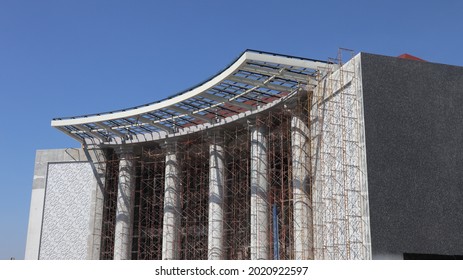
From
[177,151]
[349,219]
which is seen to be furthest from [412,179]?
[177,151]

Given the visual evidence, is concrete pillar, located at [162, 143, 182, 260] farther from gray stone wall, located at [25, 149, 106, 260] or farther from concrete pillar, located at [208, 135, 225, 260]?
gray stone wall, located at [25, 149, 106, 260]

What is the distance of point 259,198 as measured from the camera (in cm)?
3597

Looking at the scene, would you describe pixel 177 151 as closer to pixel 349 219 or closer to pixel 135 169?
pixel 135 169

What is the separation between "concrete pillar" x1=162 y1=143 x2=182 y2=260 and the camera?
41469 millimetres

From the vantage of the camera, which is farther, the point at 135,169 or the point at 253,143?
the point at 135,169

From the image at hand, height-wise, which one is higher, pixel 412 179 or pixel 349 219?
pixel 412 179

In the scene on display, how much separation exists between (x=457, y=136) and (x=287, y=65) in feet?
29.7

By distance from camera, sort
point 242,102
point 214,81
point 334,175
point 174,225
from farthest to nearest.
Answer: point 174,225 → point 242,102 → point 214,81 → point 334,175

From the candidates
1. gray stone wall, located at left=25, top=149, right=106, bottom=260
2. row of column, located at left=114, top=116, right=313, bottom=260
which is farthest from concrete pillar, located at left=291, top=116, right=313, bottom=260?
gray stone wall, located at left=25, top=149, right=106, bottom=260

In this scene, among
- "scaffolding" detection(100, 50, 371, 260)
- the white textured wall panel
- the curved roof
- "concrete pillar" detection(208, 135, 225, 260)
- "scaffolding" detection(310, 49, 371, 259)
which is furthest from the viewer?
the white textured wall panel

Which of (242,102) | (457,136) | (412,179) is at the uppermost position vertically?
(242,102)

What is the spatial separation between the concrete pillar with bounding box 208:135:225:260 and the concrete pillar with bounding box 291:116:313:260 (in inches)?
292

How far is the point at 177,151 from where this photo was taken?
139ft

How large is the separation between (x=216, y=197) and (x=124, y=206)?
809 cm
